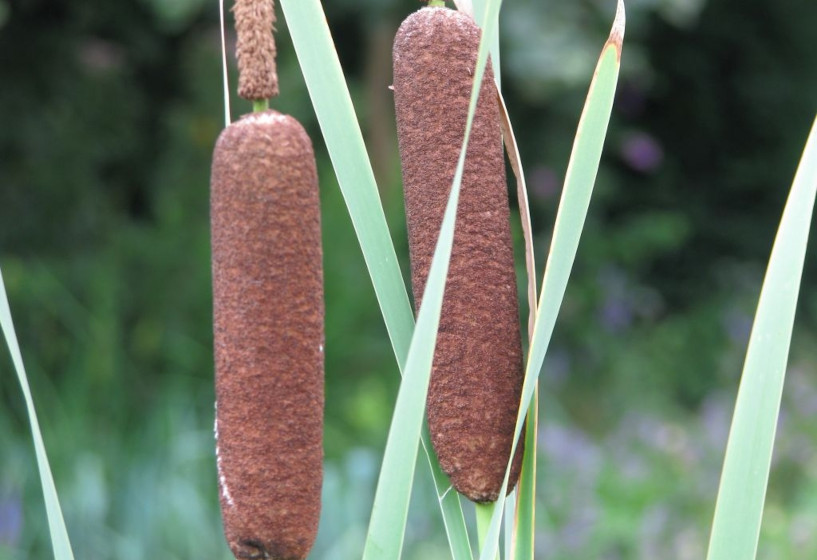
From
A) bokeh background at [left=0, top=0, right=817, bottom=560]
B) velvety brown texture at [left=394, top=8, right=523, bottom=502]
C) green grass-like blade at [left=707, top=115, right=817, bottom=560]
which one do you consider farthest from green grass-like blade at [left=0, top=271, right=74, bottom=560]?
bokeh background at [left=0, top=0, right=817, bottom=560]

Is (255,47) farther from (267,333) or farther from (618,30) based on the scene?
(618,30)

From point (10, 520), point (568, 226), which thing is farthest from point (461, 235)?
point (10, 520)

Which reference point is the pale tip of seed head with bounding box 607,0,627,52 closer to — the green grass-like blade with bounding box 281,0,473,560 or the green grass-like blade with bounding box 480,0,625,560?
the green grass-like blade with bounding box 480,0,625,560

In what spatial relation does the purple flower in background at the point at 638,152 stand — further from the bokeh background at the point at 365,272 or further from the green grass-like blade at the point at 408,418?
the green grass-like blade at the point at 408,418

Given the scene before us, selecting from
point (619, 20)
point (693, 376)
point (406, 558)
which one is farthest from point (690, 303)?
point (619, 20)

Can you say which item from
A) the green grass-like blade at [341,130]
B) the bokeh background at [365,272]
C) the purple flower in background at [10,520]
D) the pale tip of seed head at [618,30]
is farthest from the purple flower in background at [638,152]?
the green grass-like blade at [341,130]

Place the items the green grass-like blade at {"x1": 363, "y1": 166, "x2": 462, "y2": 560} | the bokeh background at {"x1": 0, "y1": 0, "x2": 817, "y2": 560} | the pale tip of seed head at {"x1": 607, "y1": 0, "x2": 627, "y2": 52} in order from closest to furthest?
the green grass-like blade at {"x1": 363, "y1": 166, "x2": 462, "y2": 560}
the pale tip of seed head at {"x1": 607, "y1": 0, "x2": 627, "y2": 52}
the bokeh background at {"x1": 0, "y1": 0, "x2": 817, "y2": 560}
